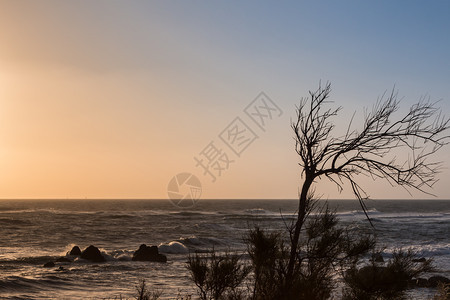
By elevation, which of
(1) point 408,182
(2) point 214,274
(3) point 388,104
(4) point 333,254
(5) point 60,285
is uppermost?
(3) point 388,104

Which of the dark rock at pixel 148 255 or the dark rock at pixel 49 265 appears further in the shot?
the dark rock at pixel 148 255

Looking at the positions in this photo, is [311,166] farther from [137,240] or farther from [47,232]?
[47,232]

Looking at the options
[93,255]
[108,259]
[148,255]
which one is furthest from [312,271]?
[93,255]

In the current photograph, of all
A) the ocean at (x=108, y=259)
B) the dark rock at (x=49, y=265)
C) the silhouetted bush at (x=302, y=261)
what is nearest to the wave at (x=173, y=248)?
the ocean at (x=108, y=259)

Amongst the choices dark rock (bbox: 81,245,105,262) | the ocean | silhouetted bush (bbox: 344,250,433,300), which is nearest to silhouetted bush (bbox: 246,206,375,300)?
the ocean

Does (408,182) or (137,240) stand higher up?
(408,182)

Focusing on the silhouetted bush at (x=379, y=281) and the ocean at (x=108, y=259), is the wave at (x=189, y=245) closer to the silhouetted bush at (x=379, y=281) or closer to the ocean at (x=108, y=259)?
the ocean at (x=108, y=259)

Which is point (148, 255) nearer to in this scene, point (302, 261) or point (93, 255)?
point (93, 255)

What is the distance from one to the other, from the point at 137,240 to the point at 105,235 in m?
6.21

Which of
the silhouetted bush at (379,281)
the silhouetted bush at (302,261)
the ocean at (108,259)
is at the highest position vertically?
the silhouetted bush at (302,261)

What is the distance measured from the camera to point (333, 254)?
29.5 ft

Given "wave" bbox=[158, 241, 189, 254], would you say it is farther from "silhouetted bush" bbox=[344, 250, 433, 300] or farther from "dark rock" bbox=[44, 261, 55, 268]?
"silhouetted bush" bbox=[344, 250, 433, 300]

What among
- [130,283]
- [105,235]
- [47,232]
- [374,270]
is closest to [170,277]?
[130,283]

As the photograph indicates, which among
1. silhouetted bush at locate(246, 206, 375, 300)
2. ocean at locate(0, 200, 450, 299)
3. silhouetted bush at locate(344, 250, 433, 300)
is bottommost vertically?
ocean at locate(0, 200, 450, 299)
